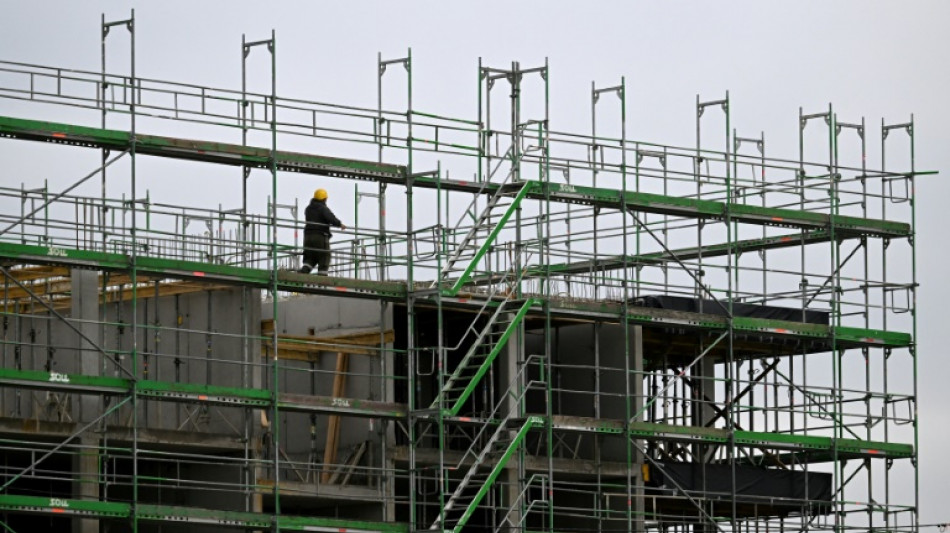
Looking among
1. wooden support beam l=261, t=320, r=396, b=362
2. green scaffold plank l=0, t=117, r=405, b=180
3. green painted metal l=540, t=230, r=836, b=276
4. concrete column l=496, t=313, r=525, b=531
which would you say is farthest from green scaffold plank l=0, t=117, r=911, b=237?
wooden support beam l=261, t=320, r=396, b=362

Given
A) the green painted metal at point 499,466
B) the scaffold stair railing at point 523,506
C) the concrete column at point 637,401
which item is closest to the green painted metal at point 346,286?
the concrete column at point 637,401

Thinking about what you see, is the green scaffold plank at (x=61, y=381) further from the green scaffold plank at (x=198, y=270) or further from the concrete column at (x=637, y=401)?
the concrete column at (x=637, y=401)

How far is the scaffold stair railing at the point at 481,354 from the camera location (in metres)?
54.7

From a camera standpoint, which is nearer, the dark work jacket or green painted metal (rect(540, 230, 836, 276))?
the dark work jacket

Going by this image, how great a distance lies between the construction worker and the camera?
55.0 metres

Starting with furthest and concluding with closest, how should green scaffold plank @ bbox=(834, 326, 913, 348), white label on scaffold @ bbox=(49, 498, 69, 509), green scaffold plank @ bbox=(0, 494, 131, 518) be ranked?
green scaffold plank @ bbox=(834, 326, 913, 348) → white label on scaffold @ bbox=(49, 498, 69, 509) → green scaffold plank @ bbox=(0, 494, 131, 518)

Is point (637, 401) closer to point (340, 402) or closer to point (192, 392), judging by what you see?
point (340, 402)

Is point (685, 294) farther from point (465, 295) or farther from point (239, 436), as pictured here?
point (239, 436)

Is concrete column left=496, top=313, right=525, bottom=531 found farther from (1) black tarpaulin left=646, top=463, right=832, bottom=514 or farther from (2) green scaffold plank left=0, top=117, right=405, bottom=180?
(2) green scaffold plank left=0, top=117, right=405, bottom=180

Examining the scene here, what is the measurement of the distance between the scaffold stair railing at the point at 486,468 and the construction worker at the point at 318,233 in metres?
5.22

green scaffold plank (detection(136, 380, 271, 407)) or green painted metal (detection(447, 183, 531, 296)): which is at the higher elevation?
green painted metal (detection(447, 183, 531, 296))

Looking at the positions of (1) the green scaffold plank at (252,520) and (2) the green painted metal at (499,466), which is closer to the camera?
(1) the green scaffold plank at (252,520)

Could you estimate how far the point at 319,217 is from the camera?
5509 cm

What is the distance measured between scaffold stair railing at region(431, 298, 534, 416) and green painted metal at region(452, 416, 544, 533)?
1385mm
